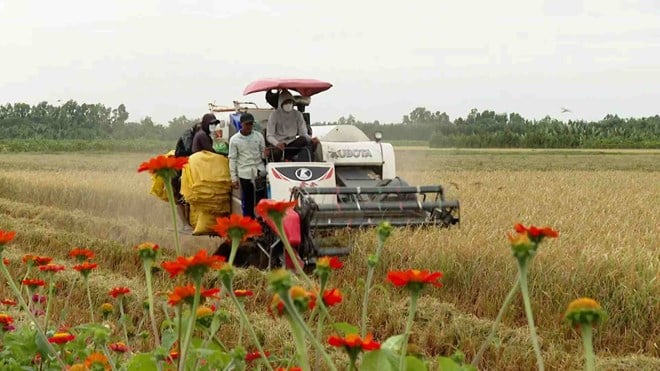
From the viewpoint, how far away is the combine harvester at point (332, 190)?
25.7 feet

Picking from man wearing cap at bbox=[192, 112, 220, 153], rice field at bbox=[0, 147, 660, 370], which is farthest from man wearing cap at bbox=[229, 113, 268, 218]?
rice field at bbox=[0, 147, 660, 370]

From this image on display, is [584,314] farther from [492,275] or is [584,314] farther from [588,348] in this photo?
[492,275]

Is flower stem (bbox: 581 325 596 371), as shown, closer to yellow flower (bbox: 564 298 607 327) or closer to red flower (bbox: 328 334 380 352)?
yellow flower (bbox: 564 298 607 327)

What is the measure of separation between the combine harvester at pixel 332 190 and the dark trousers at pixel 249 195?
0.65ft

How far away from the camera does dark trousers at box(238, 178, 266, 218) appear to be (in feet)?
29.7

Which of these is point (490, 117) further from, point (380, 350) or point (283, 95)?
point (380, 350)

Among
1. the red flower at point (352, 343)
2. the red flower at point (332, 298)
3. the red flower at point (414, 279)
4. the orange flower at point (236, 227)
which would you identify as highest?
the orange flower at point (236, 227)

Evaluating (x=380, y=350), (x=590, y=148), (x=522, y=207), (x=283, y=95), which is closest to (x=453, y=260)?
(x=283, y=95)

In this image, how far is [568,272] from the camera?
6418 mm

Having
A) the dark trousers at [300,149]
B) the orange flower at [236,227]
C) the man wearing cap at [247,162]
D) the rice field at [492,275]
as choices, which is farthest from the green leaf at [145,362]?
the dark trousers at [300,149]

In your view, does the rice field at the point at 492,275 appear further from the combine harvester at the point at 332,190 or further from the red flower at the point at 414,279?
the red flower at the point at 414,279

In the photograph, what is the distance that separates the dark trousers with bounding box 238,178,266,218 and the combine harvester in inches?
7.8

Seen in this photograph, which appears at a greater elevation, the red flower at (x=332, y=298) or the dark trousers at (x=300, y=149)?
the dark trousers at (x=300, y=149)

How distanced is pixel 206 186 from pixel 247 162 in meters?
0.60
